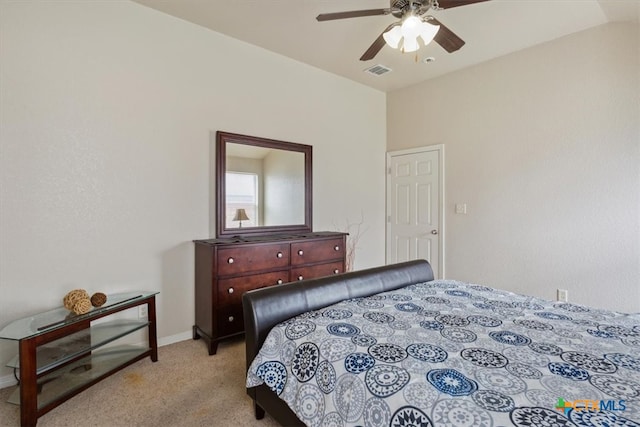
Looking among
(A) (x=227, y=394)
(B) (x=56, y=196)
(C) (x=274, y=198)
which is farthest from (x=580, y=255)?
(B) (x=56, y=196)

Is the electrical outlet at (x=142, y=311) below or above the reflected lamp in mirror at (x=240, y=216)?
below

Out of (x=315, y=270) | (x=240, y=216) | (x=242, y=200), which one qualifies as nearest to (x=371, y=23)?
(x=242, y=200)

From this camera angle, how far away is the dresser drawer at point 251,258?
266cm

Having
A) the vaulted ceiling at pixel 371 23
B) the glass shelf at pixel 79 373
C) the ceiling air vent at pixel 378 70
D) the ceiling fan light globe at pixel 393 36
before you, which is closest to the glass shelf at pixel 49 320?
the glass shelf at pixel 79 373

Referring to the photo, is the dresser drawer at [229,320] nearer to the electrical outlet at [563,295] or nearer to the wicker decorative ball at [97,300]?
the wicker decorative ball at [97,300]

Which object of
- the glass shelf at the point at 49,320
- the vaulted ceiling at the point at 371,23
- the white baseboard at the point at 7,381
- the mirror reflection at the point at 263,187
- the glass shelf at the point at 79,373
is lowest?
the white baseboard at the point at 7,381

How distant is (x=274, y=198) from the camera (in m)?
3.39

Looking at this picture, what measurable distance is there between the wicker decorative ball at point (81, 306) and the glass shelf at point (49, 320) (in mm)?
27

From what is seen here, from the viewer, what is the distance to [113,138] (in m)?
2.53

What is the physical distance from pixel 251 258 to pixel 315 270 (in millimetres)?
744

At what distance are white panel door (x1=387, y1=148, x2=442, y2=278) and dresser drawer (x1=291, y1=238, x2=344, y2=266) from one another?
133 cm

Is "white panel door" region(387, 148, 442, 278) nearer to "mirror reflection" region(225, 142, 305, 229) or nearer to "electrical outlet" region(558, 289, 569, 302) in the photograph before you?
"electrical outlet" region(558, 289, 569, 302)

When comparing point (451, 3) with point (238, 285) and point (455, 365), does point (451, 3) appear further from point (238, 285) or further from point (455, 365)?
point (238, 285)

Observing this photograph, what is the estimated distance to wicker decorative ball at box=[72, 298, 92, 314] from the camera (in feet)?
6.79
